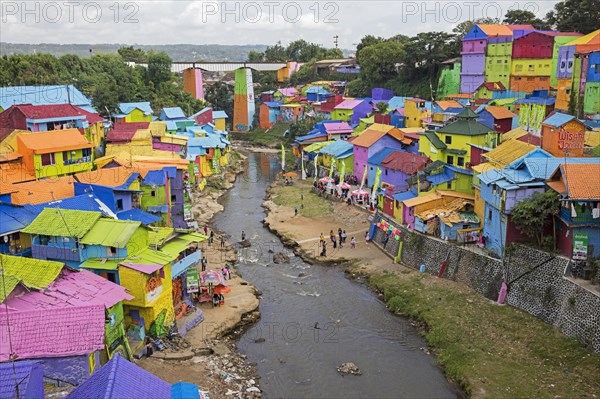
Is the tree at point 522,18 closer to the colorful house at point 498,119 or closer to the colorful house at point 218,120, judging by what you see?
the colorful house at point 498,119

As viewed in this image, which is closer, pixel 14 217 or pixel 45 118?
pixel 14 217

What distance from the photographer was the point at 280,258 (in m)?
30.2

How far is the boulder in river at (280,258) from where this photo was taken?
3000cm

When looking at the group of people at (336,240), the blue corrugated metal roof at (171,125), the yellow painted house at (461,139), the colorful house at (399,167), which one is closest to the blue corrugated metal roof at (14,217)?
the group of people at (336,240)

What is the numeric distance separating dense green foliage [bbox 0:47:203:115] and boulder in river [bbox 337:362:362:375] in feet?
125

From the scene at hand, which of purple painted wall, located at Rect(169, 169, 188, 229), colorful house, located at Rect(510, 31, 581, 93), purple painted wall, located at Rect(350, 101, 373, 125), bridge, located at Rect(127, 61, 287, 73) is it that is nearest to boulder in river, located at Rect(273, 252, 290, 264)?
purple painted wall, located at Rect(169, 169, 188, 229)

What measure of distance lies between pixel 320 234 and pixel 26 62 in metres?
34.6

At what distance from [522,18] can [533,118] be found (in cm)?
2729

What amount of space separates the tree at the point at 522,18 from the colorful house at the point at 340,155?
71.2ft

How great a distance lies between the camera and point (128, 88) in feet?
194

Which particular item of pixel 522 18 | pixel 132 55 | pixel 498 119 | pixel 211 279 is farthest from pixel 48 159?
pixel 132 55

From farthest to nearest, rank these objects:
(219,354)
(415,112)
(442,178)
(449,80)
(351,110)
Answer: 1. (351,110)
2. (449,80)
3. (415,112)
4. (442,178)
5. (219,354)

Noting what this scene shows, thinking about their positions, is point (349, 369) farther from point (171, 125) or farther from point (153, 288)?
point (171, 125)

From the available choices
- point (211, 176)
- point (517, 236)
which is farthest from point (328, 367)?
point (211, 176)
